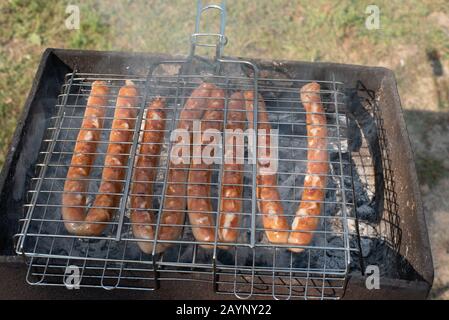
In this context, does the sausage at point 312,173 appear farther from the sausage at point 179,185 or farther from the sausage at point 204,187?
the sausage at point 179,185

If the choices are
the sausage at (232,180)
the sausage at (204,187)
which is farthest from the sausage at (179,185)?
the sausage at (232,180)

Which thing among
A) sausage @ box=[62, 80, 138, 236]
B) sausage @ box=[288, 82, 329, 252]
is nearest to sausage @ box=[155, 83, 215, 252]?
sausage @ box=[62, 80, 138, 236]

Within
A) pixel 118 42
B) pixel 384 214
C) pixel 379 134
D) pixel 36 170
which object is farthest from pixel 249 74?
pixel 118 42

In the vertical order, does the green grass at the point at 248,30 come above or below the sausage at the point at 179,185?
above

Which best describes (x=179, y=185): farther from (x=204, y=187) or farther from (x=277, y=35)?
(x=277, y=35)

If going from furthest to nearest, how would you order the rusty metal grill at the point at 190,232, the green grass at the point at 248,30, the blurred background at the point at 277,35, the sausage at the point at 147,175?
the green grass at the point at 248,30
the blurred background at the point at 277,35
the sausage at the point at 147,175
the rusty metal grill at the point at 190,232

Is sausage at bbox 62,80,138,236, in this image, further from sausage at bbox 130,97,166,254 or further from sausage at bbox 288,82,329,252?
sausage at bbox 288,82,329,252

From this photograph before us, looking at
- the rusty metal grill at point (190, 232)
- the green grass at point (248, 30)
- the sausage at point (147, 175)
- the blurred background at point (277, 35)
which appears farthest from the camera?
the green grass at point (248, 30)

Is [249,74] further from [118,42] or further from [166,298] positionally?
[118,42]
